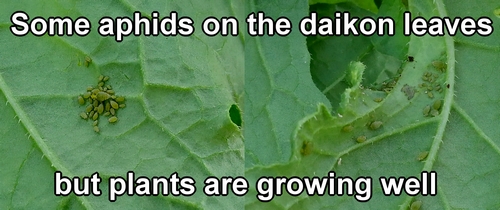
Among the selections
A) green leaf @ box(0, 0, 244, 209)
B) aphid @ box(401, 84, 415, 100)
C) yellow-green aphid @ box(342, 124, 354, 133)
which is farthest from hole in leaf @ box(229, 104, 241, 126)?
aphid @ box(401, 84, 415, 100)

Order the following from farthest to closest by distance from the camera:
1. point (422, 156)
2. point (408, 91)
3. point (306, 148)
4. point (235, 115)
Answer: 1. point (235, 115)
2. point (408, 91)
3. point (422, 156)
4. point (306, 148)

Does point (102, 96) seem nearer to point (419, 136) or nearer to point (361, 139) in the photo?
point (361, 139)

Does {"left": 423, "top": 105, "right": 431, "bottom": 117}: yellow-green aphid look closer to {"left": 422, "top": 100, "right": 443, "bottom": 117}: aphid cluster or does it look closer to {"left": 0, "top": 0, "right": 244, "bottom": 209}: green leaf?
{"left": 422, "top": 100, "right": 443, "bottom": 117}: aphid cluster

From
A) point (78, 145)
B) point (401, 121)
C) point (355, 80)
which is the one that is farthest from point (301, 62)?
point (78, 145)

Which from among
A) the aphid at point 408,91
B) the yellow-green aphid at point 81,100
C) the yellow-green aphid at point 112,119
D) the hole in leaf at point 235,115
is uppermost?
the yellow-green aphid at point 81,100

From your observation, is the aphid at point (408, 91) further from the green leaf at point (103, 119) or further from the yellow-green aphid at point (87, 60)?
the yellow-green aphid at point (87, 60)

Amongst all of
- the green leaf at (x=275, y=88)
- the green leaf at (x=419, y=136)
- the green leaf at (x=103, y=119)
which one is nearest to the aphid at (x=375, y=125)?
the green leaf at (x=419, y=136)

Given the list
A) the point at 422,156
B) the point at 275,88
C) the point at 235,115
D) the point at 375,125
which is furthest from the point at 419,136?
the point at 235,115
